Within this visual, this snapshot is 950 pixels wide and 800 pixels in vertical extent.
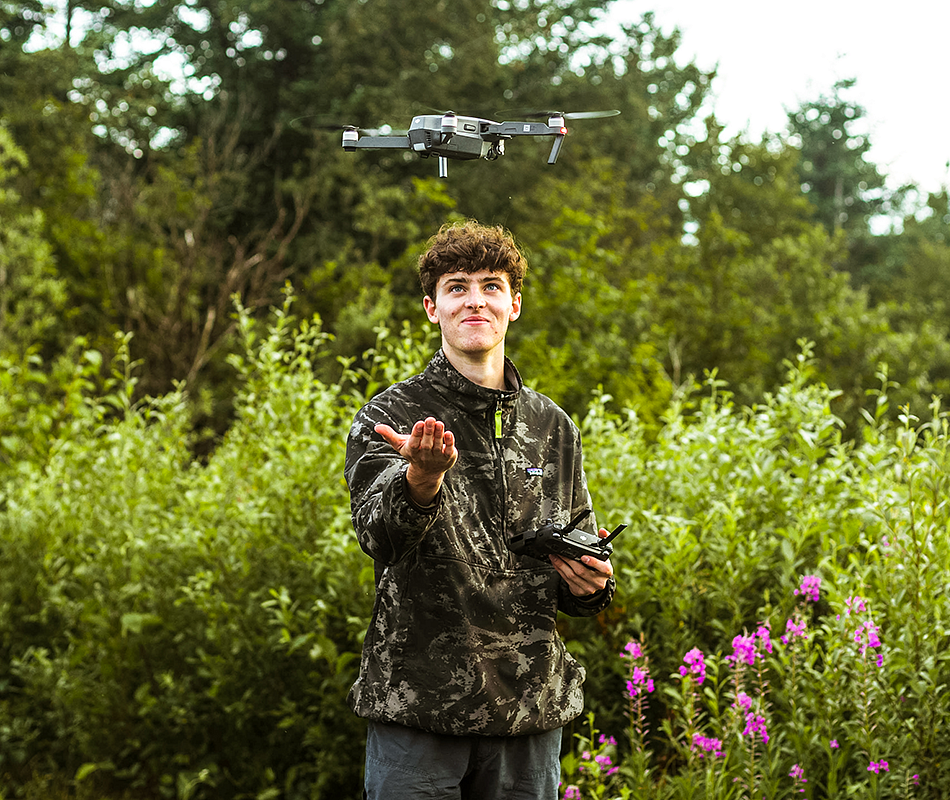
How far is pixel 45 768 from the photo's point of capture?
4.96 meters

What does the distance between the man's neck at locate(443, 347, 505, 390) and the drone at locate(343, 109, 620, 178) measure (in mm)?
468

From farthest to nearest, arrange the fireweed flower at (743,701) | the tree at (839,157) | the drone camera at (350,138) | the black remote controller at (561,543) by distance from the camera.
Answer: the tree at (839,157) → the fireweed flower at (743,701) → the drone camera at (350,138) → the black remote controller at (561,543)

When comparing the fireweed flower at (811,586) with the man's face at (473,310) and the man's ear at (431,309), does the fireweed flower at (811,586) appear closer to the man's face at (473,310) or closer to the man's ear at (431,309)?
the man's face at (473,310)

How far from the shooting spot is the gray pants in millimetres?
2271

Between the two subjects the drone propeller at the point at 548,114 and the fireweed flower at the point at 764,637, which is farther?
the fireweed flower at the point at 764,637

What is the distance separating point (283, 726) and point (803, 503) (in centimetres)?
245

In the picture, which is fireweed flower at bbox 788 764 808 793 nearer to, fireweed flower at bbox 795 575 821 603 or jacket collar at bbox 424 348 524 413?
fireweed flower at bbox 795 575 821 603

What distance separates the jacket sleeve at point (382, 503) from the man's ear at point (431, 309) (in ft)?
1.17

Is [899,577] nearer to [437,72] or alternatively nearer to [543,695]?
[543,695]

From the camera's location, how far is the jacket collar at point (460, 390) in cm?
247

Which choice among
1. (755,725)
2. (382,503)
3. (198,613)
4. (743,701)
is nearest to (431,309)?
(382,503)

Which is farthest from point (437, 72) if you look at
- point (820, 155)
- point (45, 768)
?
point (820, 155)

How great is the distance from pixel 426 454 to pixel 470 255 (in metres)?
0.74

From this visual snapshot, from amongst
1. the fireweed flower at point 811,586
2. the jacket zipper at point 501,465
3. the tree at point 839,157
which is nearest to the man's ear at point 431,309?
the jacket zipper at point 501,465
